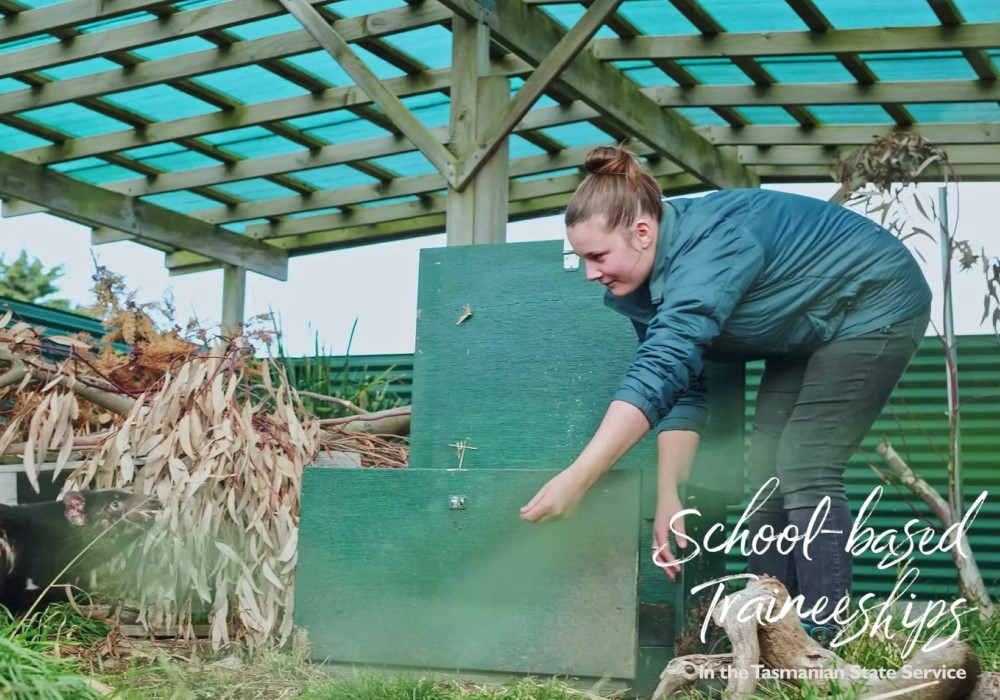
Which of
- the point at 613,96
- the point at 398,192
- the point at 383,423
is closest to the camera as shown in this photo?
the point at 383,423

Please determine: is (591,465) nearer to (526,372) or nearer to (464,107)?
(526,372)

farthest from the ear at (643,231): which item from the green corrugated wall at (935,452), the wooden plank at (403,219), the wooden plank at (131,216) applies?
the wooden plank at (131,216)

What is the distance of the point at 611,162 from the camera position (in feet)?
7.82

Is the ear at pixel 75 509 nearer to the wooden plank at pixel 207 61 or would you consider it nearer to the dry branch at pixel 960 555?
the dry branch at pixel 960 555

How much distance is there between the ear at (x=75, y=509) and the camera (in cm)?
306

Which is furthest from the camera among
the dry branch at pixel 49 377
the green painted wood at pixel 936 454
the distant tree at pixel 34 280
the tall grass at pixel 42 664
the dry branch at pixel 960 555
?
the distant tree at pixel 34 280

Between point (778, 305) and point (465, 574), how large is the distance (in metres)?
0.88

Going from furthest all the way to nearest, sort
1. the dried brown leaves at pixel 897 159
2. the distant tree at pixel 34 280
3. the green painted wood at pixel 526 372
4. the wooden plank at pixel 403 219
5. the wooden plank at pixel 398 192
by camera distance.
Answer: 1. the distant tree at pixel 34 280
2. the wooden plank at pixel 403 219
3. the wooden plank at pixel 398 192
4. the dried brown leaves at pixel 897 159
5. the green painted wood at pixel 526 372

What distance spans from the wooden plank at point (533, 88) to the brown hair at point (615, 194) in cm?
248

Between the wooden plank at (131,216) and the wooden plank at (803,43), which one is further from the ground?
the wooden plank at (803,43)

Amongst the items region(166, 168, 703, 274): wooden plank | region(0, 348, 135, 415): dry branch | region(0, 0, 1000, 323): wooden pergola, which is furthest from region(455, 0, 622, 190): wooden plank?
region(166, 168, 703, 274): wooden plank

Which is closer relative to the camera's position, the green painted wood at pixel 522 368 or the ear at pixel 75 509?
the green painted wood at pixel 522 368

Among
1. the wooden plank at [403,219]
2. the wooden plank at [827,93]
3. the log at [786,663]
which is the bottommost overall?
the log at [786,663]

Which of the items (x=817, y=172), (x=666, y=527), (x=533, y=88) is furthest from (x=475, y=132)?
(x=817, y=172)
